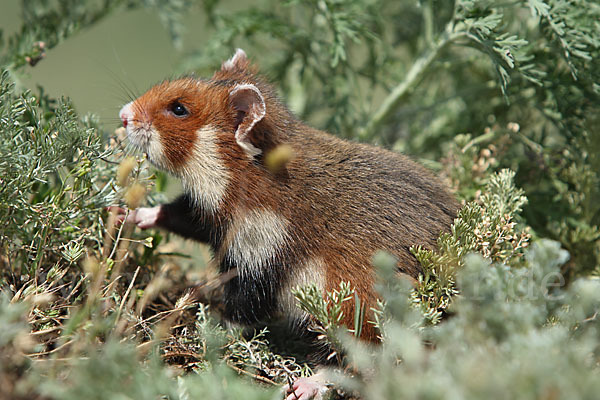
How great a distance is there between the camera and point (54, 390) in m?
1.54

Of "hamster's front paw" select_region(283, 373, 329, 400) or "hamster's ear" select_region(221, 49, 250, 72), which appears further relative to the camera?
"hamster's ear" select_region(221, 49, 250, 72)

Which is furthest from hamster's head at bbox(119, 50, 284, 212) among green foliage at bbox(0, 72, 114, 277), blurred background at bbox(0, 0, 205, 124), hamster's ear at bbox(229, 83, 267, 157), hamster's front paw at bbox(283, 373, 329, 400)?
blurred background at bbox(0, 0, 205, 124)

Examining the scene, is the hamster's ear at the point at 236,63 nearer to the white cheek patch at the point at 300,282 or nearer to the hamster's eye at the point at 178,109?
the hamster's eye at the point at 178,109

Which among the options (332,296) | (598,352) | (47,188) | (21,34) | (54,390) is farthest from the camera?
(21,34)

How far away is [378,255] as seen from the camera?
78.5 inches

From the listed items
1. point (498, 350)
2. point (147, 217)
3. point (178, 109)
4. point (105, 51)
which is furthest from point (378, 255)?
point (105, 51)

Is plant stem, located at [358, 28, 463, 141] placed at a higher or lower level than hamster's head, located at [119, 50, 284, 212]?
lower

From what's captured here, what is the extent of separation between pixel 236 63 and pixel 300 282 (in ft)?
4.71

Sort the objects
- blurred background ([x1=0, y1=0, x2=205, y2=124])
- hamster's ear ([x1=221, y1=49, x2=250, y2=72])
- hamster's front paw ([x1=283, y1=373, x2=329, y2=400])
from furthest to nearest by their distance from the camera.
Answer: blurred background ([x1=0, y1=0, x2=205, y2=124]) < hamster's ear ([x1=221, y1=49, x2=250, y2=72]) < hamster's front paw ([x1=283, y1=373, x2=329, y2=400])

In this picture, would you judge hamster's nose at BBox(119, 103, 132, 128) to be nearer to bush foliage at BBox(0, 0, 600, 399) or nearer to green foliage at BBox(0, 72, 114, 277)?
bush foliage at BBox(0, 0, 600, 399)

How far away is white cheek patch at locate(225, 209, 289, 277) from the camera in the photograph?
284 cm

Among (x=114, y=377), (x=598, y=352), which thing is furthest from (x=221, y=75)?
(x=598, y=352)

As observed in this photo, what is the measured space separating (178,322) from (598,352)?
1960 millimetres

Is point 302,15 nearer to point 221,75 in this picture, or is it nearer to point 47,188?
point 221,75
